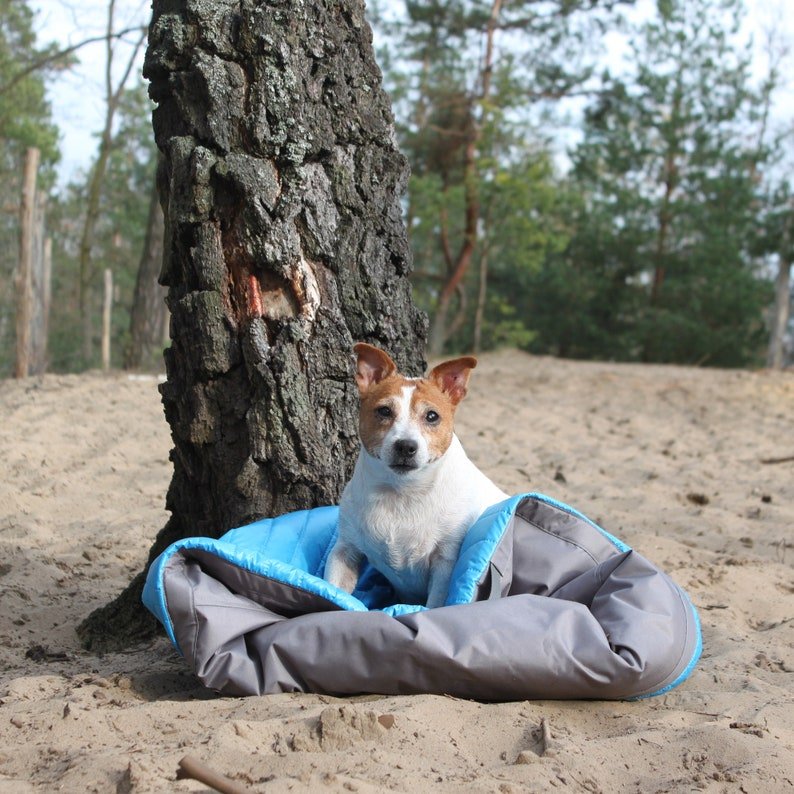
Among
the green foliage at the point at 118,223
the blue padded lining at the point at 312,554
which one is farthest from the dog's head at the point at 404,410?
the green foliage at the point at 118,223

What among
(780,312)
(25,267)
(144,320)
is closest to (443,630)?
(25,267)

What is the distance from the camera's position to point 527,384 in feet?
44.9

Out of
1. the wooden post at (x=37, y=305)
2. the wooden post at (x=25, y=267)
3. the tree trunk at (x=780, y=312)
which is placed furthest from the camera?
the tree trunk at (x=780, y=312)

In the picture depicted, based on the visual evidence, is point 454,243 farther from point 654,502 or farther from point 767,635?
point 767,635

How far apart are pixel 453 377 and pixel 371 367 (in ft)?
1.27

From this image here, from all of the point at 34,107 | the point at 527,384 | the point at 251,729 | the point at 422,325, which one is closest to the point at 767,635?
the point at 422,325

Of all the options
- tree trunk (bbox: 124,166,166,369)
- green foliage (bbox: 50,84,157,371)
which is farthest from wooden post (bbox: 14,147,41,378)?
green foliage (bbox: 50,84,157,371)

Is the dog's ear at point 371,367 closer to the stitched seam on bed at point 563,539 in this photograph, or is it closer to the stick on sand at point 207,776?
the stitched seam on bed at point 563,539

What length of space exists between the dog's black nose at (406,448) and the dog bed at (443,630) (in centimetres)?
42

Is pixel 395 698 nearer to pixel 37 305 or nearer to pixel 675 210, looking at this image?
pixel 37 305

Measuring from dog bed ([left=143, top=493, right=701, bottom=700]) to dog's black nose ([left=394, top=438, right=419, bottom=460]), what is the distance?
0.42 metres

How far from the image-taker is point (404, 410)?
3.79 metres

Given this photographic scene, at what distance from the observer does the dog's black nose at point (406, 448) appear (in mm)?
3635

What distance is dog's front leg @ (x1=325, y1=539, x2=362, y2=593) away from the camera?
381 cm
